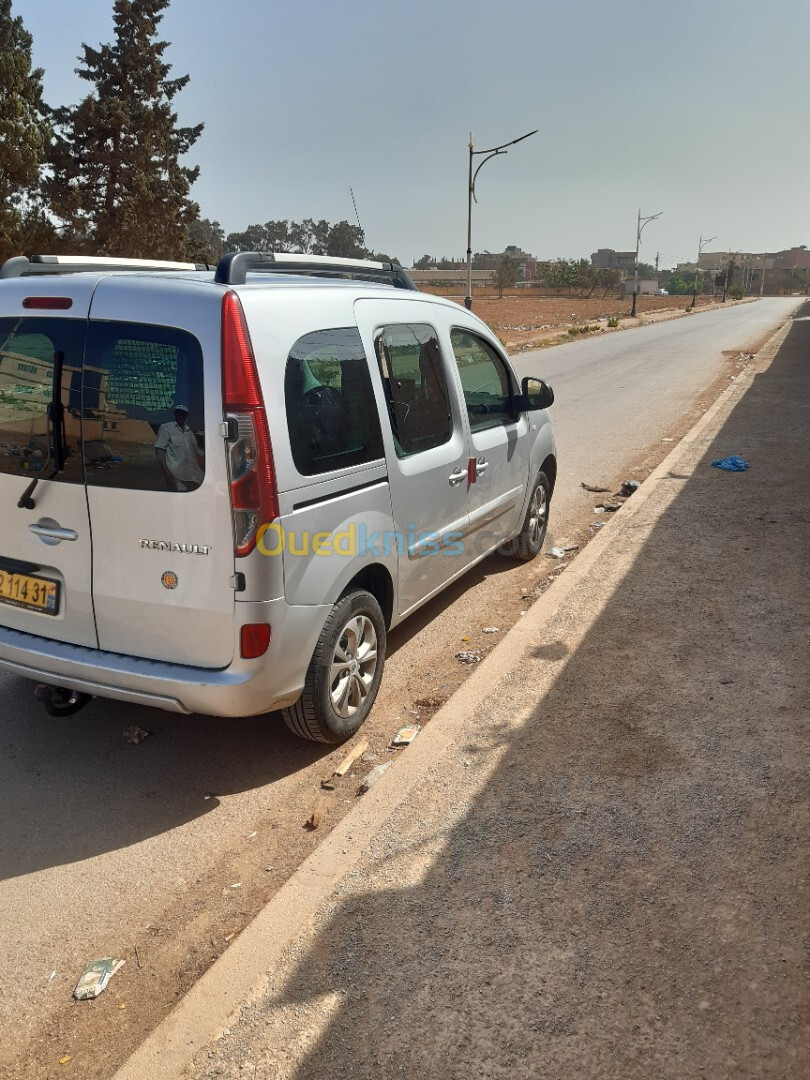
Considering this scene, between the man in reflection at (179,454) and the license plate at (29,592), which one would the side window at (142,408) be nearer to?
the man in reflection at (179,454)

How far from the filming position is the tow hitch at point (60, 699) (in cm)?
402

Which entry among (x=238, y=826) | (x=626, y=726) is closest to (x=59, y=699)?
(x=238, y=826)

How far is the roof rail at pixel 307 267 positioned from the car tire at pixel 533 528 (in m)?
1.93

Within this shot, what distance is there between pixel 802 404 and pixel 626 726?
11.7 metres

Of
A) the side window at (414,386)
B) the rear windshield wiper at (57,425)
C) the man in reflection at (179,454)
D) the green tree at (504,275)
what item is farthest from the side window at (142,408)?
the green tree at (504,275)

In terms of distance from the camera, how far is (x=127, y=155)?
33.4 meters

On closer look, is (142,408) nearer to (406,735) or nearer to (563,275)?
(406,735)

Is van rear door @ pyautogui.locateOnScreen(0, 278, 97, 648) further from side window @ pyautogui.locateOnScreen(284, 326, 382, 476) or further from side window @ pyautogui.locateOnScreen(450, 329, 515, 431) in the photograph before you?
side window @ pyautogui.locateOnScreen(450, 329, 515, 431)

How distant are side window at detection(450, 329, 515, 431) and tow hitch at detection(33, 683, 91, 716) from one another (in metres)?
2.60

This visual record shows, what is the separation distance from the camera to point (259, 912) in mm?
2805

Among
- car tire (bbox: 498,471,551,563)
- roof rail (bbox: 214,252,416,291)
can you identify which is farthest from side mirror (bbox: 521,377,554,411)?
roof rail (bbox: 214,252,416,291)

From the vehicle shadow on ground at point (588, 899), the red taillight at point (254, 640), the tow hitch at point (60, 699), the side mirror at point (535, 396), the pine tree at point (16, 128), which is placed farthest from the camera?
the pine tree at point (16, 128)

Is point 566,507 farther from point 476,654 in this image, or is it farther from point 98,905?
point 98,905

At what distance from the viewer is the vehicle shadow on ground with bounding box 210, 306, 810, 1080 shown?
2.26 meters
